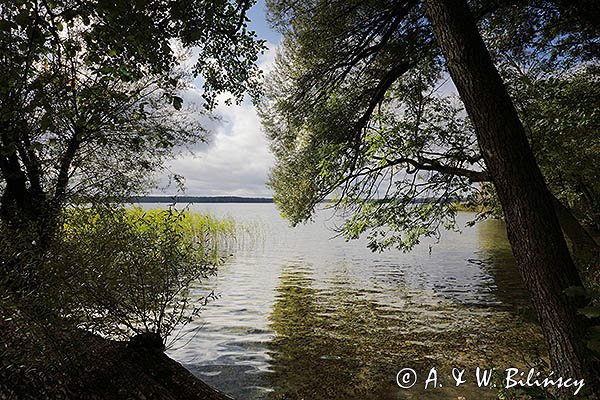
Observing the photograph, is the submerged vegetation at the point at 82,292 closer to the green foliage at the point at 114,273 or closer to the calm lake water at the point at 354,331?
the green foliage at the point at 114,273

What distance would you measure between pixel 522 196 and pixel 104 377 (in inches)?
173

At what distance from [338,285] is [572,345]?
12.0 metres

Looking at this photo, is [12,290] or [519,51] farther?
[519,51]

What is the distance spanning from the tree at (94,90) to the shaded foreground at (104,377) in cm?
170

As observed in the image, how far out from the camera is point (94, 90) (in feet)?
11.4

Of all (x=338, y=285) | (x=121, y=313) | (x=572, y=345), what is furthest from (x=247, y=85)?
(x=338, y=285)

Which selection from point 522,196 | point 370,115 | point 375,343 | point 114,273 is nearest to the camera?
point 522,196

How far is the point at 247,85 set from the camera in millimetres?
6004

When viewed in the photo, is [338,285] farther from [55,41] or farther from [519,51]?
[55,41]

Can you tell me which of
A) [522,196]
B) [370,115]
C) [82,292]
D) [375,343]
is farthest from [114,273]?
[370,115]

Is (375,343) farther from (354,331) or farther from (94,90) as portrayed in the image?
(94,90)

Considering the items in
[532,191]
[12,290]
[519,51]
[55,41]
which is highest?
[519,51]

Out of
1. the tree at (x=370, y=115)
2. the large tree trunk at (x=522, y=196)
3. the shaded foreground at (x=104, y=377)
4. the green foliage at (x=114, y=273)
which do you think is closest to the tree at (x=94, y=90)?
the green foliage at (x=114, y=273)

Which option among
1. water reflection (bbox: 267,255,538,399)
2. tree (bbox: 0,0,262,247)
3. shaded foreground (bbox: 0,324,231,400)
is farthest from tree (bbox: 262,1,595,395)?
shaded foreground (bbox: 0,324,231,400)
